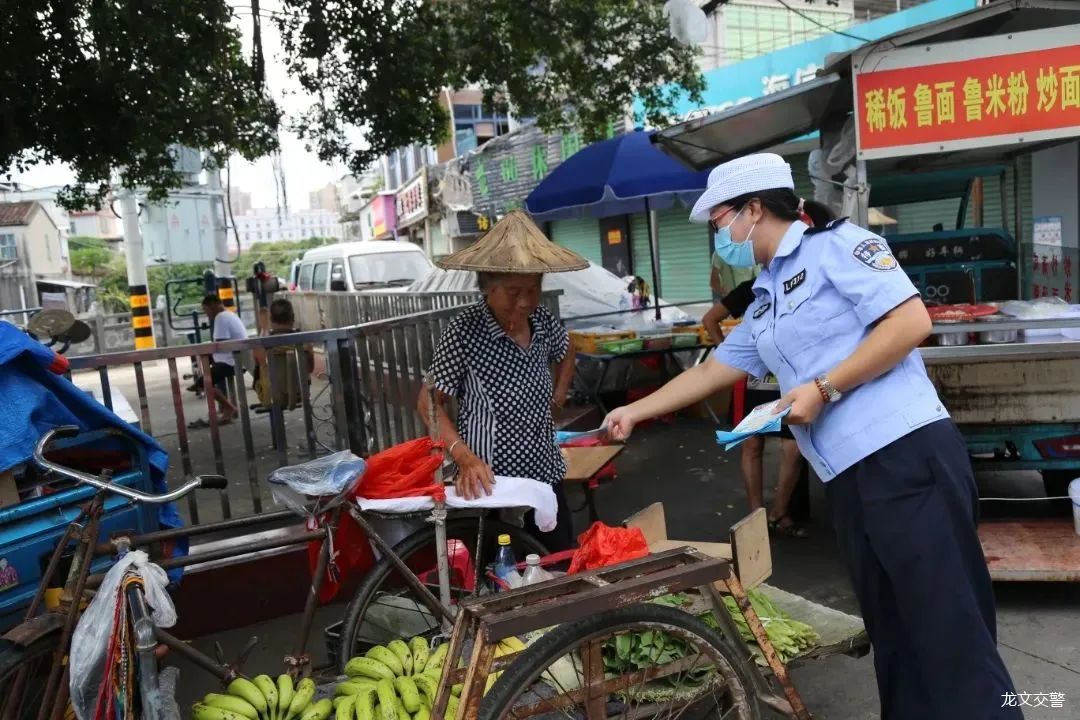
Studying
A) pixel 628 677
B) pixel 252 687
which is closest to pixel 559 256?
pixel 628 677

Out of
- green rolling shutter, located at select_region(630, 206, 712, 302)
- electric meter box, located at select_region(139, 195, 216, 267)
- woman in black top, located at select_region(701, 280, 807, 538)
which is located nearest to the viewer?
woman in black top, located at select_region(701, 280, 807, 538)

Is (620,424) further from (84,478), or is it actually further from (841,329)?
(84,478)

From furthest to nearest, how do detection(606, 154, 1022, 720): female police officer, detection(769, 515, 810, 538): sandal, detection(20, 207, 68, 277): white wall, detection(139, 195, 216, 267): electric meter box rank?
detection(20, 207, 68, 277): white wall, detection(139, 195, 216, 267): electric meter box, detection(769, 515, 810, 538): sandal, detection(606, 154, 1022, 720): female police officer

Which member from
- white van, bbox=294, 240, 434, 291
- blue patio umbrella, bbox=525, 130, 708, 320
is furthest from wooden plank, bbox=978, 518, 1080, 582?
white van, bbox=294, 240, 434, 291

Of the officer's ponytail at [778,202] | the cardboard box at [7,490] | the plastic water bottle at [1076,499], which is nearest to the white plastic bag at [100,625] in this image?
the cardboard box at [7,490]

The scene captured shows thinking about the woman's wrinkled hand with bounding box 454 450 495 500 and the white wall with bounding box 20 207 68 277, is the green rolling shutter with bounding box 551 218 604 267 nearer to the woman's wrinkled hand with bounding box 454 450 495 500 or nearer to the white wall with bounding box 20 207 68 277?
the woman's wrinkled hand with bounding box 454 450 495 500

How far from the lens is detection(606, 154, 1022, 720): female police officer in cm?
218

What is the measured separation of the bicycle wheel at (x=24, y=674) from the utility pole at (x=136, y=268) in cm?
1077

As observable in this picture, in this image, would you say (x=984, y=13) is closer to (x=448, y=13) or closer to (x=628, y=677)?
(x=628, y=677)

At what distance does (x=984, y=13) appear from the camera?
3.75m

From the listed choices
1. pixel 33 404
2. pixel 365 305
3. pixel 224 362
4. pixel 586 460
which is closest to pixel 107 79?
pixel 224 362

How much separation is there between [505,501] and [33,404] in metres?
1.64

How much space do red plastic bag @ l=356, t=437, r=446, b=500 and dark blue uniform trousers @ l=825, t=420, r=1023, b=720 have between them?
154cm

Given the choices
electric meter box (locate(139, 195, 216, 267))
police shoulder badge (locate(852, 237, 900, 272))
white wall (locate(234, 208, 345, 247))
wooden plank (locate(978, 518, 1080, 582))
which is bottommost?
wooden plank (locate(978, 518, 1080, 582))
